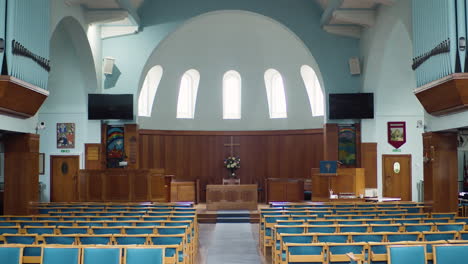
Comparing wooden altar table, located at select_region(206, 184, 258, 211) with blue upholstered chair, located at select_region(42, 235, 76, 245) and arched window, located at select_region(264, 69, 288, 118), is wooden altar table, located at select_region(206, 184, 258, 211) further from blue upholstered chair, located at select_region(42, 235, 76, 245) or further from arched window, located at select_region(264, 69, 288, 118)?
blue upholstered chair, located at select_region(42, 235, 76, 245)

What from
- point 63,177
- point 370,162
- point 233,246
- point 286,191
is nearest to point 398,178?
point 370,162

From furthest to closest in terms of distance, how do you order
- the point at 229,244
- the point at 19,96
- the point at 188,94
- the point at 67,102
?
1. the point at 188,94
2. the point at 67,102
3. the point at 229,244
4. the point at 19,96

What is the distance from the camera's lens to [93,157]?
60.3ft

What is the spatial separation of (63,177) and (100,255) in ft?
43.7

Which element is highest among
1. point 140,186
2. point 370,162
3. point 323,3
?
point 323,3

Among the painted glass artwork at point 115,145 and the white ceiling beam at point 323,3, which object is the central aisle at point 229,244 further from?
the white ceiling beam at point 323,3

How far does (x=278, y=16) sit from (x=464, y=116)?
9.74 metres

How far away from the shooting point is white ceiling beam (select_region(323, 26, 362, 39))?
18.8 metres

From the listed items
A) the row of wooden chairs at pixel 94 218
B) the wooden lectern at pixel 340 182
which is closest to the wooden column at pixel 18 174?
the row of wooden chairs at pixel 94 218

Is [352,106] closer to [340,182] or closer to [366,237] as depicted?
[340,182]

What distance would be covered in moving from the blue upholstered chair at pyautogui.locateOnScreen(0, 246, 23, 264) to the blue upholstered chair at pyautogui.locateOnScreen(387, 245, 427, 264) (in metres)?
4.12

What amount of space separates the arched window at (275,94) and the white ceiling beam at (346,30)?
449 centimetres

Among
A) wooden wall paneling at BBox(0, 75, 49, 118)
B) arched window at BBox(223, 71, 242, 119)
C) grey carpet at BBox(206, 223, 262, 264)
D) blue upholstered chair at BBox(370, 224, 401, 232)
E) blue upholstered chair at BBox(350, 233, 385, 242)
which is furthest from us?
arched window at BBox(223, 71, 242, 119)

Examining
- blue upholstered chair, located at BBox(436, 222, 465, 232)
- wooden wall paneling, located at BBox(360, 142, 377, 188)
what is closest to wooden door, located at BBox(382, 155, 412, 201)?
wooden wall paneling, located at BBox(360, 142, 377, 188)
